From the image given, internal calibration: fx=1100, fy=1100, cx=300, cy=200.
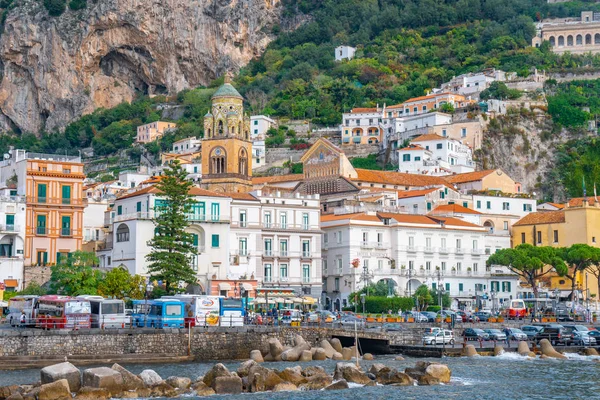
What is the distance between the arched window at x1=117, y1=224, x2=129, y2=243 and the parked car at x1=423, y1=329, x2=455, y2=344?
972 inches

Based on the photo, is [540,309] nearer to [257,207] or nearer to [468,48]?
[257,207]

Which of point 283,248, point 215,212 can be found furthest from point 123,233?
point 283,248

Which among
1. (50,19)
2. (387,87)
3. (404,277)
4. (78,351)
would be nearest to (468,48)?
(387,87)

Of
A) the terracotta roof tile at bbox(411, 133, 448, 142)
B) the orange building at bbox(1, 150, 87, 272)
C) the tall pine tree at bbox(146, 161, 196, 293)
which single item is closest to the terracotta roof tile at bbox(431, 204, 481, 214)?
the tall pine tree at bbox(146, 161, 196, 293)

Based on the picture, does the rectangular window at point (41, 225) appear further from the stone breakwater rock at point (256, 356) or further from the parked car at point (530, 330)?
the parked car at point (530, 330)

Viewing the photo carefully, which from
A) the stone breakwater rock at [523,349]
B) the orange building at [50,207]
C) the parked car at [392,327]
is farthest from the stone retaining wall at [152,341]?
the orange building at [50,207]

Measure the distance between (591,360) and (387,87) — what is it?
347ft

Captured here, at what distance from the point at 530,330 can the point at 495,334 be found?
3738mm

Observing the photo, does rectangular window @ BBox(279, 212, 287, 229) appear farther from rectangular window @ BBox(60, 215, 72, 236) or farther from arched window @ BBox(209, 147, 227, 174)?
rectangular window @ BBox(60, 215, 72, 236)

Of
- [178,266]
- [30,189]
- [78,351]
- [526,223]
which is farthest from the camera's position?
[526,223]

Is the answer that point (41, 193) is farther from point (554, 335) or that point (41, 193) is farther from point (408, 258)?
point (554, 335)

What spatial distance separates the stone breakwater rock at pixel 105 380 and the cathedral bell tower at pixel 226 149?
171 ft

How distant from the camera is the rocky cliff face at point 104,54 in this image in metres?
174

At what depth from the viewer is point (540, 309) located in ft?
269
